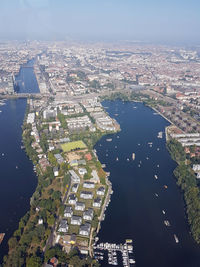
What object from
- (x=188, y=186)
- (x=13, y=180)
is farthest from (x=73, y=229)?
(x=188, y=186)

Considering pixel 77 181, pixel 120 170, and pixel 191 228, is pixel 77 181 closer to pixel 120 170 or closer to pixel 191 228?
pixel 120 170

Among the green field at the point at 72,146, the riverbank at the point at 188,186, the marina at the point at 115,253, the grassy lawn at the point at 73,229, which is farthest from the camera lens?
the green field at the point at 72,146

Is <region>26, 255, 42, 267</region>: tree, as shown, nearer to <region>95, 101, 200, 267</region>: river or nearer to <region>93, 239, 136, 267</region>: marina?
<region>93, 239, 136, 267</region>: marina

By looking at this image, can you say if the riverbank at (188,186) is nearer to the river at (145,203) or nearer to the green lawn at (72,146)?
the river at (145,203)

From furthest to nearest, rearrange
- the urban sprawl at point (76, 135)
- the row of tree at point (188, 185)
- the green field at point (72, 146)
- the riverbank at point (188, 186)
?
the green field at point (72, 146)
the row of tree at point (188, 185)
the riverbank at point (188, 186)
the urban sprawl at point (76, 135)

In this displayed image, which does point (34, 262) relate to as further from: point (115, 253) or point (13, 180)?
point (13, 180)

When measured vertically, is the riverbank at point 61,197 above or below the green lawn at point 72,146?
below

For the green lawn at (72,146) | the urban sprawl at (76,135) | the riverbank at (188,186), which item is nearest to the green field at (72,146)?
the green lawn at (72,146)

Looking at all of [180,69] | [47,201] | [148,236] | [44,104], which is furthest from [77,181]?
[180,69]
